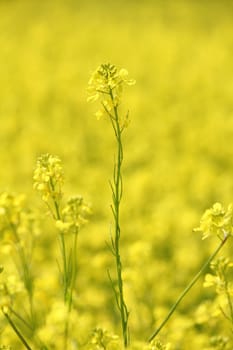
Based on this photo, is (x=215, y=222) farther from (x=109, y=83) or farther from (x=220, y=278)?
(x=109, y=83)

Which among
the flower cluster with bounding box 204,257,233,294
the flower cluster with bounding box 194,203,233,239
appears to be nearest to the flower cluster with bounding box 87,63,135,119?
the flower cluster with bounding box 194,203,233,239

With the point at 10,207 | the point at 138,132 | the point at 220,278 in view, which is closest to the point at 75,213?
the point at 10,207

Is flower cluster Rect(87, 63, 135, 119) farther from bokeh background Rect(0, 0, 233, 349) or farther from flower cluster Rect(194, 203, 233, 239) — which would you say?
bokeh background Rect(0, 0, 233, 349)

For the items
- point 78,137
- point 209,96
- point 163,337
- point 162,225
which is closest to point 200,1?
point 209,96

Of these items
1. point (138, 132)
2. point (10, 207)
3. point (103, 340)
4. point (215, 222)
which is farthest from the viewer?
point (138, 132)

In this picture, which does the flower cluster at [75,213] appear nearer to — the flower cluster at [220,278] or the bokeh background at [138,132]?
the bokeh background at [138,132]

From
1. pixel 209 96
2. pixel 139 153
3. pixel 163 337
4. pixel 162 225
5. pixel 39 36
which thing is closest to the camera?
pixel 163 337

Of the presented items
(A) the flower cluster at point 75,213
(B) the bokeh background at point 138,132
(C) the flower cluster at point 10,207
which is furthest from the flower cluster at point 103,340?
(C) the flower cluster at point 10,207

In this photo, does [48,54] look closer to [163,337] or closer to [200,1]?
[200,1]
